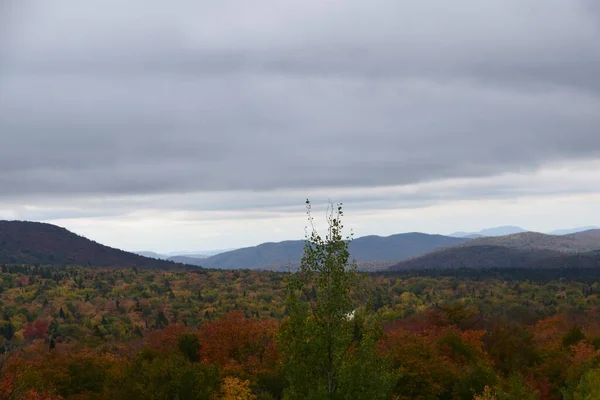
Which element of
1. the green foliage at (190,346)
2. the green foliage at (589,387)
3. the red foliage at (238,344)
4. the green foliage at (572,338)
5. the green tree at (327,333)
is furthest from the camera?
the green foliage at (572,338)

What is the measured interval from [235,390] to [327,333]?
1496 inches

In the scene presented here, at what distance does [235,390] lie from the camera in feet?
218

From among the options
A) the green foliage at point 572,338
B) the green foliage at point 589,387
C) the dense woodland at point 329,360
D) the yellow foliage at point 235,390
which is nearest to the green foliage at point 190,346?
the dense woodland at point 329,360

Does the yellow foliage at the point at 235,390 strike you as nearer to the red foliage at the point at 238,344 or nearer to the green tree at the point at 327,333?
the red foliage at the point at 238,344

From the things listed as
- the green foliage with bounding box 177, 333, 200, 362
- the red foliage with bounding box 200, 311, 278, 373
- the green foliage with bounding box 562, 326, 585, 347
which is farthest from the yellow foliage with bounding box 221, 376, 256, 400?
the green foliage with bounding box 562, 326, 585, 347

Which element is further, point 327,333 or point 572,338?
point 572,338

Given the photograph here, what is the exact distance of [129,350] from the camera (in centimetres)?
10650

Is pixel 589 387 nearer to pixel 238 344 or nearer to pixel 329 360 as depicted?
pixel 329 360

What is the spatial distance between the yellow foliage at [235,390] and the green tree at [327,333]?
34999 millimetres

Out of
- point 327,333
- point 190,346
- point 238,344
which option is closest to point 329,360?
point 327,333

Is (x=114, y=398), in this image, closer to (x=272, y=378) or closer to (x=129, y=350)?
(x=272, y=378)

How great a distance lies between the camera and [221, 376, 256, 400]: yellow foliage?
215 feet

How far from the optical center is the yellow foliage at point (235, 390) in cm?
6550

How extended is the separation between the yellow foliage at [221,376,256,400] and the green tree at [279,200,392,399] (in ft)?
115
